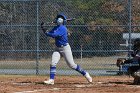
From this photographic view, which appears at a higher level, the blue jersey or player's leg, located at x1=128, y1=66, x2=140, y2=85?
the blue jersey

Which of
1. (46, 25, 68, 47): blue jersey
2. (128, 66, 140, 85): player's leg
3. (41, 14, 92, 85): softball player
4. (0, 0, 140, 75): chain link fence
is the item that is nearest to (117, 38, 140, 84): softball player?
(128, 66, 140, 85): player's leg

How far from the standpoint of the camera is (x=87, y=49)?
2038cm

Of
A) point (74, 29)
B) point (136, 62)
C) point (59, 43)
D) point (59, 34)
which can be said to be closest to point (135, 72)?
point (136, 62)

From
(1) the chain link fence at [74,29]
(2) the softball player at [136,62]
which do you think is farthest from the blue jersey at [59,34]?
(1) the chain link fence at [74,29]

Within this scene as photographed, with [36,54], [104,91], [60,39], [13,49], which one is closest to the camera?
[104,91]

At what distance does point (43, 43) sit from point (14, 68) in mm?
1985

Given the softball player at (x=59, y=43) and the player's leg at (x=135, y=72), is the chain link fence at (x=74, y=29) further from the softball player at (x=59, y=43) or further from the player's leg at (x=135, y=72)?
the softball player at (x=59, y=43)

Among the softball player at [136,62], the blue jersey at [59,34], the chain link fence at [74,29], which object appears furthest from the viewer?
the chain link fence at [74,29]

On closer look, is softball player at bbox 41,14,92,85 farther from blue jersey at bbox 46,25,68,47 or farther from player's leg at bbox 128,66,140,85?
player's leg at bbox 128,66,140,85

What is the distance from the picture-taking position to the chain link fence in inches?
793

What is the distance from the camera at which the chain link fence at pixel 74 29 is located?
20141 mm

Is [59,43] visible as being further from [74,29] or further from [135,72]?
[74,29]

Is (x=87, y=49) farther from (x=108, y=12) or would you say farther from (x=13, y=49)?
(x=13, y=49)

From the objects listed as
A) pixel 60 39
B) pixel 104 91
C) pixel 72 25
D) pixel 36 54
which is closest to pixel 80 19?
pixel 72 25
